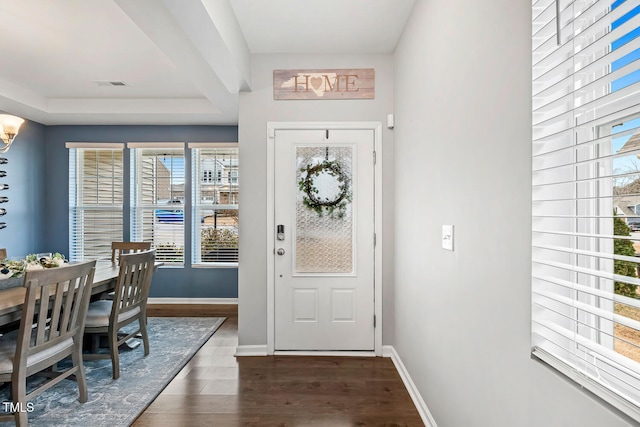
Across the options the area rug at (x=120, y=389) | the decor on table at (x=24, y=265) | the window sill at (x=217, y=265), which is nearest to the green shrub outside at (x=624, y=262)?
the area rug at (x=120, y=389)

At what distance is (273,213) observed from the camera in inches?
129

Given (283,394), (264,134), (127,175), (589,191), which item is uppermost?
(264,134)

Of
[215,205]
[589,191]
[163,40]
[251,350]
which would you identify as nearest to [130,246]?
[215,205]

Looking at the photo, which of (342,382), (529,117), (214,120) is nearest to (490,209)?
(529,117)

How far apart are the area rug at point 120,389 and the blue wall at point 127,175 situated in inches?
56.6

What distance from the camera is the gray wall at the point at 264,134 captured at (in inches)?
128

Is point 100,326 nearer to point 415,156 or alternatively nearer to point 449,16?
point 415,156

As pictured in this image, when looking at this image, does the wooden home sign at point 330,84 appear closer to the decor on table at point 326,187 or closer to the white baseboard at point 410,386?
the decor on table at point 326,187

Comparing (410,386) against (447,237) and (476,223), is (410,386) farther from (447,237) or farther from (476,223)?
(476,223)

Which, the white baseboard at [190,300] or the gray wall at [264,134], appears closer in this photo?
the gray wall at [264,134]

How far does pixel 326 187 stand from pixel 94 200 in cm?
390

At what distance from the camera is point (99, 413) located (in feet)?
7.50

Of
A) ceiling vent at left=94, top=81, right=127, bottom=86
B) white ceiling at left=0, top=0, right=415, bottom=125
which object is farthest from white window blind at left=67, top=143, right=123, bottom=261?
ceiling vent at left=94, top=81, right=127, bottom=86

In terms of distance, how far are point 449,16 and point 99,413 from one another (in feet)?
10.2
